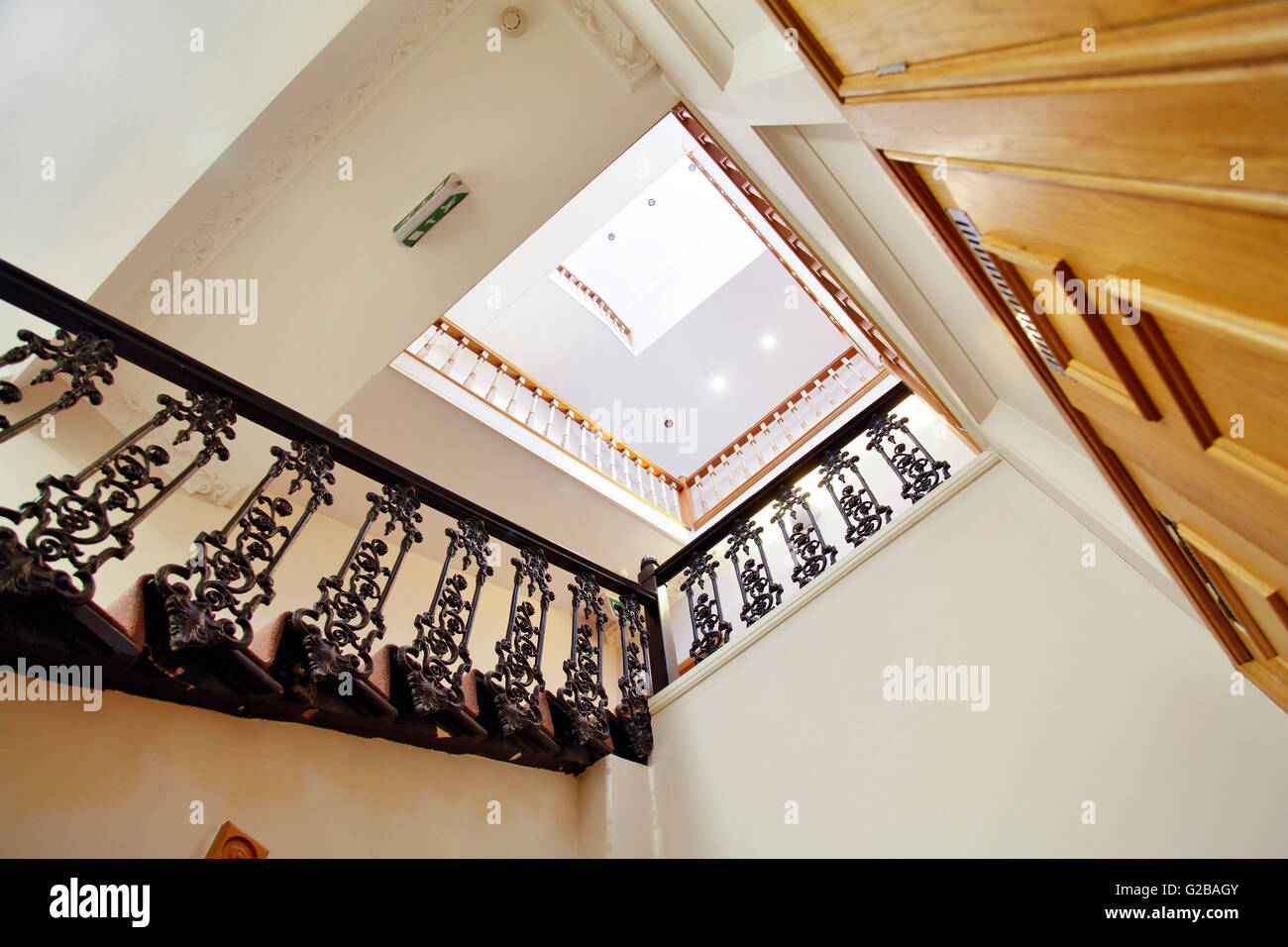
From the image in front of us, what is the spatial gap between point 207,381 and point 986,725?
9.23 feet

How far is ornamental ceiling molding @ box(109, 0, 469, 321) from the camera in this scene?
138 inches

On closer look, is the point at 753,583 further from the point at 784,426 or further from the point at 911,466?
the point at 784,426

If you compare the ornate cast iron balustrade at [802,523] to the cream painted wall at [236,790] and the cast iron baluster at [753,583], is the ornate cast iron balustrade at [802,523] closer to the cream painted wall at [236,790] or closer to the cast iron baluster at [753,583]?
the cast iron baluster at [753,583]

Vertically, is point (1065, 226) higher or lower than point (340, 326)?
lower

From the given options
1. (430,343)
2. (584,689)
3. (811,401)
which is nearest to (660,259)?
(811,401)

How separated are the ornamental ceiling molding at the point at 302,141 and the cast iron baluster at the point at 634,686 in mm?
2949

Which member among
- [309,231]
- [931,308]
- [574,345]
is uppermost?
[574,345]

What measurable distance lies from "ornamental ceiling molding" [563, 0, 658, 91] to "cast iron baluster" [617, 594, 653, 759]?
274cm

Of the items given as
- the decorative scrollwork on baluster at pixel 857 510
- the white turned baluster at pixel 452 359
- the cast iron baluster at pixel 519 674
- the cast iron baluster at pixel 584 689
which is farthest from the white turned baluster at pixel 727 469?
the cast iron baluster at pixel 519 674

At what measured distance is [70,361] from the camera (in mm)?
1936
